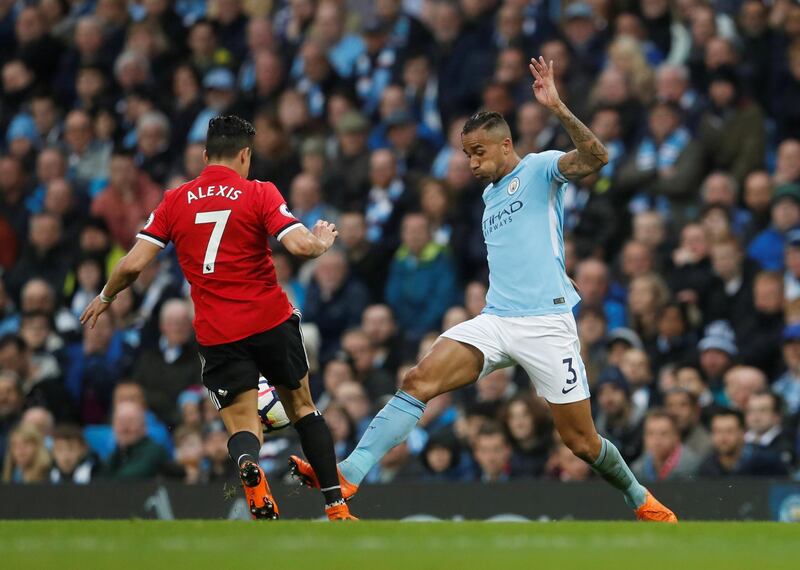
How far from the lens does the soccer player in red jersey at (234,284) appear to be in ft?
30.8

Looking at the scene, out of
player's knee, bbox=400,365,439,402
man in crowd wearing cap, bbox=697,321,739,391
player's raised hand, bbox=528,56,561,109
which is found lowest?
man in crowd wearing cap, bbox=697,321,739,391

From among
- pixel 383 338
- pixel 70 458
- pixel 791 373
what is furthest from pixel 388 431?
pixel 70 458

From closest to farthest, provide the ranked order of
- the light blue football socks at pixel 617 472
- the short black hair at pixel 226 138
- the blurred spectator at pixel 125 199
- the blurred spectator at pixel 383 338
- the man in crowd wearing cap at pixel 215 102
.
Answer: the short black hair at pixel 226 138
the light blue football socks at pixel 617 472
the blurred spectator at pixel 383 338
the blurred spectator at pixel 125 199
the man in crowd wearing cap at pixel 215 102

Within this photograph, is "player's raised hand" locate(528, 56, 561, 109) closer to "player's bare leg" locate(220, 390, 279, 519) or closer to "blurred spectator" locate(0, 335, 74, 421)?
"player's bare leg" locate(220, 390, 279, 519)

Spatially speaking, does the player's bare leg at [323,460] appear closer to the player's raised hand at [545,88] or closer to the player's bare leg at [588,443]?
the player's bare leg at [588,443]

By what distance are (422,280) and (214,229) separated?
643 centimetres

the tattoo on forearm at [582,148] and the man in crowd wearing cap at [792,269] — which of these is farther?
the man in crowd wearing cap at [792,269]

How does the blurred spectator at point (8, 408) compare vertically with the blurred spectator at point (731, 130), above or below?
below

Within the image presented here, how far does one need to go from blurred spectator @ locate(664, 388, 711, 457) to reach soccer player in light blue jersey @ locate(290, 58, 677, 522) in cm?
297

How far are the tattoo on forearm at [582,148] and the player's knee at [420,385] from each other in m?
1.49

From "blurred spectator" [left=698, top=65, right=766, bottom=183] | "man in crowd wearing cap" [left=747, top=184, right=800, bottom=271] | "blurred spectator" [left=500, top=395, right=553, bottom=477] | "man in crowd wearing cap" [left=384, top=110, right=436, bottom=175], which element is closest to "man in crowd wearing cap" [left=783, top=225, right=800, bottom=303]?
"man in crowd wearing cap" [left=747, top=184, right=800, bottom=271]

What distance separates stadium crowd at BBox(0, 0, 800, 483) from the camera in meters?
13.4

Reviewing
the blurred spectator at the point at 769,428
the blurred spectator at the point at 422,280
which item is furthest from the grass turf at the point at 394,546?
the blurred spectator at the point at 422,280

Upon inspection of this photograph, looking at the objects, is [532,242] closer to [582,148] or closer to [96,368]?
[582,148]
